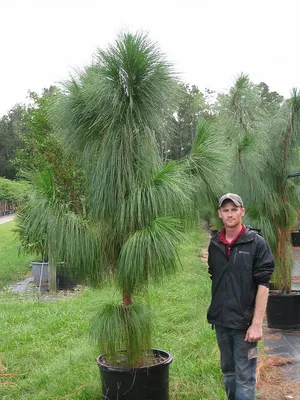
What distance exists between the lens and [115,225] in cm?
335

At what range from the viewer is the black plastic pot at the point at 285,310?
5891 mm

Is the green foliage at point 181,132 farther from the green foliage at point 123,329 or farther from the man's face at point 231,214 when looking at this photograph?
the green foliage at point 123,329

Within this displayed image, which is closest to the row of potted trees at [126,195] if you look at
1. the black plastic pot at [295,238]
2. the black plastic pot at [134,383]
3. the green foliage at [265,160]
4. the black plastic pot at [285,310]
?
the black plastic pot at [134,383]

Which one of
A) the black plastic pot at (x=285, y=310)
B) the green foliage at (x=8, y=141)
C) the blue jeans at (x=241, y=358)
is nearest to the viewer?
the blue jeans at (x=241, y=358)

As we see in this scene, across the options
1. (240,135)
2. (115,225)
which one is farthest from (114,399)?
(240,135)

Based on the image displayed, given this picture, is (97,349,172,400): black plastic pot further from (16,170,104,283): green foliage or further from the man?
(16,170,104,283): green foliage

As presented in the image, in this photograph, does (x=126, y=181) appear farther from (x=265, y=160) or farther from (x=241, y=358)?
(x=265, y=160)

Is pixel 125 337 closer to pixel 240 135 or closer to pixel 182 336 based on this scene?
pixel 182 336

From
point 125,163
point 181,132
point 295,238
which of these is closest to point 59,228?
point 125,163

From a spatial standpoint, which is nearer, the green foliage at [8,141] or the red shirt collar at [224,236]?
the red shirt collar at [224,236]

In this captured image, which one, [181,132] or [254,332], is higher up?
[181,132]

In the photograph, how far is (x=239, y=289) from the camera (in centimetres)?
298

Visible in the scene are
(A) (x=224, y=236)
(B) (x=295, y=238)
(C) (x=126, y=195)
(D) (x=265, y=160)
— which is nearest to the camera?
(A) (x=224, y=236)

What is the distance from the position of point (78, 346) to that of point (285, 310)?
2.43 meters
